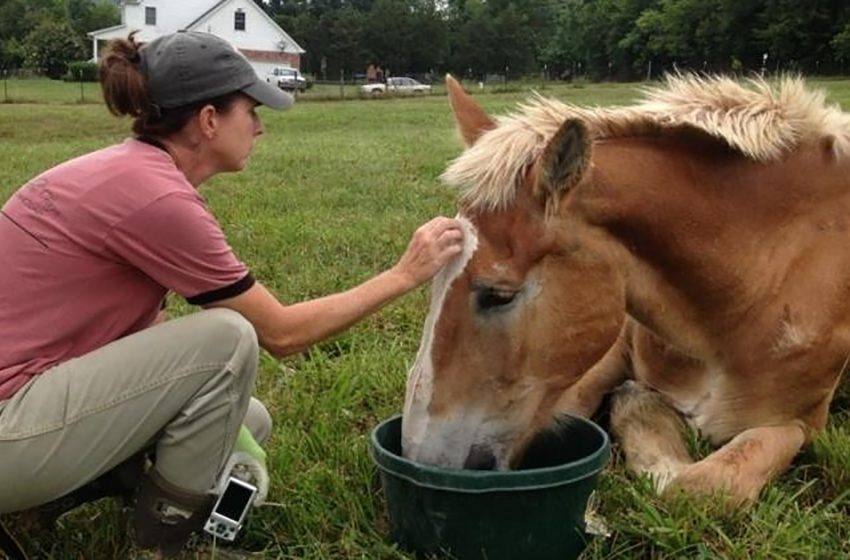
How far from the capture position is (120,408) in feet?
8.30

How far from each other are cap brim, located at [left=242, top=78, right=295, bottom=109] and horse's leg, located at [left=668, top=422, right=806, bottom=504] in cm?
165

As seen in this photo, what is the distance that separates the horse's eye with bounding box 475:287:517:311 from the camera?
2787mm

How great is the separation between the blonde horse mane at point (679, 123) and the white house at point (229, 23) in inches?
2435

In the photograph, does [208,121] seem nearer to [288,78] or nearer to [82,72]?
[82,72]

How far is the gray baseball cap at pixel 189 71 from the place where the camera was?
2670 millimetres

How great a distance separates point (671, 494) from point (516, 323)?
71 cm

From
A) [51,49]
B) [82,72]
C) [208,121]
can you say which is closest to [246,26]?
[51,49]

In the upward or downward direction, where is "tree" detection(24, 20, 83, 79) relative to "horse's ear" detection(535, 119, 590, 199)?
downward

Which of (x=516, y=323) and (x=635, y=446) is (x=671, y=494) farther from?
(x=516, y=323)

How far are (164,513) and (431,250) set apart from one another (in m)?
1.03

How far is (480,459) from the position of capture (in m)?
2.85

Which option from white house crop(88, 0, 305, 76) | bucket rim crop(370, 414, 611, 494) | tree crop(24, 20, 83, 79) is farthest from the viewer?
white house crop(88, 0, 305, 76)

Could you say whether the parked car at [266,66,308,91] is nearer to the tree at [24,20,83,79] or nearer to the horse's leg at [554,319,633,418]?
the tree at [24,20,83,79]

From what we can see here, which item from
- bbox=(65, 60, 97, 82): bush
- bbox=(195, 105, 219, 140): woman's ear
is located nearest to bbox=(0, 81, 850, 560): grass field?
bbox=(195, 105, 219, 140): woman's ear
